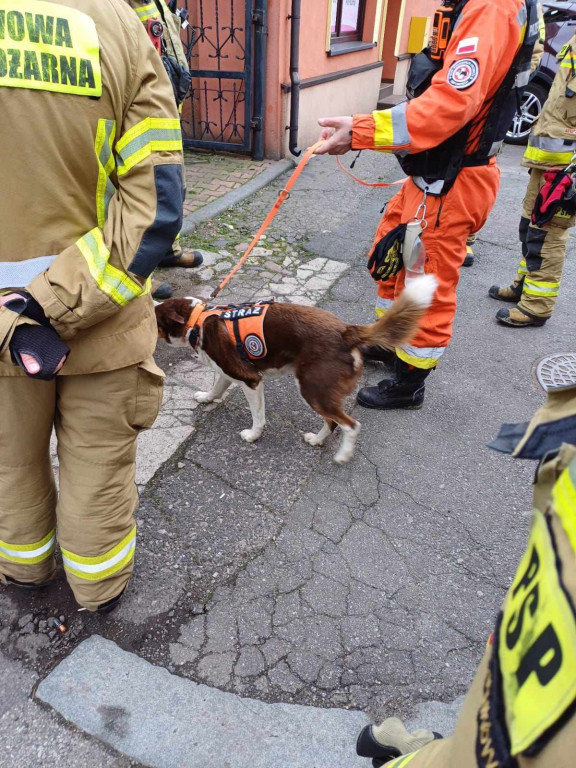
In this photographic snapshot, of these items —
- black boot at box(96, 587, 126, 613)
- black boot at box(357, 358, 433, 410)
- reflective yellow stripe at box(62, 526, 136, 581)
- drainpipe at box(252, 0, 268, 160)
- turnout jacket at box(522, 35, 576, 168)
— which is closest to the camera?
reflective yellow stripe at box(62, 526, 136, 581)

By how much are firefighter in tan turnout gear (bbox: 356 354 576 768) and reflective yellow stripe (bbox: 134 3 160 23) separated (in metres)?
3.93

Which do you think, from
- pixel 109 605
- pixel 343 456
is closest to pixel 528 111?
pixel 343 456

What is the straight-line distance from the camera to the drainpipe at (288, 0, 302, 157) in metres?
7.13

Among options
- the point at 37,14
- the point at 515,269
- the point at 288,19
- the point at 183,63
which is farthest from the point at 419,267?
the point at 288,19

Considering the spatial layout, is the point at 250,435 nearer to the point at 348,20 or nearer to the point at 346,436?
the point at 346,436

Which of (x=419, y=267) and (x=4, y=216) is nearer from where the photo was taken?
(x=4, y=216)

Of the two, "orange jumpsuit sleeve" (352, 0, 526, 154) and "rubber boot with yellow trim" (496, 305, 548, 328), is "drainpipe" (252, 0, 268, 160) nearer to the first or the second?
"rubber boot with yellow trim" (496, 305, 548, 328)

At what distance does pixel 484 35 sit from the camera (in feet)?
7.97

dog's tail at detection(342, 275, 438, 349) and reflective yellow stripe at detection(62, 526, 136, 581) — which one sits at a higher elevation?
dog's tail at detection(342, 275, 438, 349)

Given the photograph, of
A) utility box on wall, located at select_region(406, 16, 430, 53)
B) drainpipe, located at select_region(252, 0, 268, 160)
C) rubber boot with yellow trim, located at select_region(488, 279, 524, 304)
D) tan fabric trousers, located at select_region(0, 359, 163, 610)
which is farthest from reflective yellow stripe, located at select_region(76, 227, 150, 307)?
utility box on wall, located at select_region(406, 16, 430, 53)

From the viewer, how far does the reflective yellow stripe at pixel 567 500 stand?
0.72 metres

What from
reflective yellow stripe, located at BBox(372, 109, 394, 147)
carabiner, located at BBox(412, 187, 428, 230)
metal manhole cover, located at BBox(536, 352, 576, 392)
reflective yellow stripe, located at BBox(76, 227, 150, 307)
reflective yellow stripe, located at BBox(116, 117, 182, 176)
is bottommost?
metal manhole cover, located at BBox(536, 352, 576, 392)

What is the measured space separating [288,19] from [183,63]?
3699mm

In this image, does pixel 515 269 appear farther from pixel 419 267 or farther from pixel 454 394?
pixel 419 267
